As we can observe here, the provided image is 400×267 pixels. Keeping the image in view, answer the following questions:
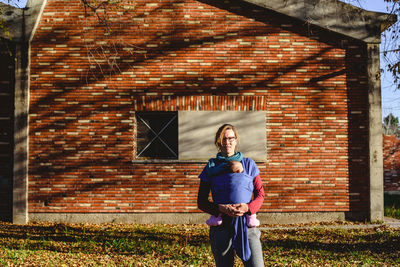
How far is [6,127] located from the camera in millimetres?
7836

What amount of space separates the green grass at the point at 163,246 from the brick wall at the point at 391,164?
10.8m

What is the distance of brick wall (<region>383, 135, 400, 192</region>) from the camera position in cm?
1622

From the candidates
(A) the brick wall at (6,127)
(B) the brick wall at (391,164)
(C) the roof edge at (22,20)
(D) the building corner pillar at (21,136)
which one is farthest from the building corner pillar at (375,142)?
(B) the brick wall at (391,164)

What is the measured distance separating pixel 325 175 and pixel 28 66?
813 cm

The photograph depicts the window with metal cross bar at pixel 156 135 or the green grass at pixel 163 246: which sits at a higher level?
the window with metal cross bar at pixel 156 135

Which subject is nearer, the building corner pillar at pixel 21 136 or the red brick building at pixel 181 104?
the building corner pillar at pixel 21 136

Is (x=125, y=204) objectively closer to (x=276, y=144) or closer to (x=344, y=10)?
(x=276, y=144)

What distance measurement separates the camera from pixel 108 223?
763 cm

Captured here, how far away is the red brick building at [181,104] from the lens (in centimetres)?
775

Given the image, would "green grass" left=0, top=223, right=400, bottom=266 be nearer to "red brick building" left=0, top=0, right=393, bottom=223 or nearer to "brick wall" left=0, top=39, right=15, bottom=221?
"brick wall" left=0, top=39, right=15, bottom=221

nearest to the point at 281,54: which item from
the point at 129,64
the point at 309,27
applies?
the point at 309,27

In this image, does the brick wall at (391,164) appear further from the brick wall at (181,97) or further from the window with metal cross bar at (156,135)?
the window with metal cross bar at (156,135)

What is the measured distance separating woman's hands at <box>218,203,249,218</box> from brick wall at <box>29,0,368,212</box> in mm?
5299

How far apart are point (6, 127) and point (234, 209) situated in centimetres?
755
